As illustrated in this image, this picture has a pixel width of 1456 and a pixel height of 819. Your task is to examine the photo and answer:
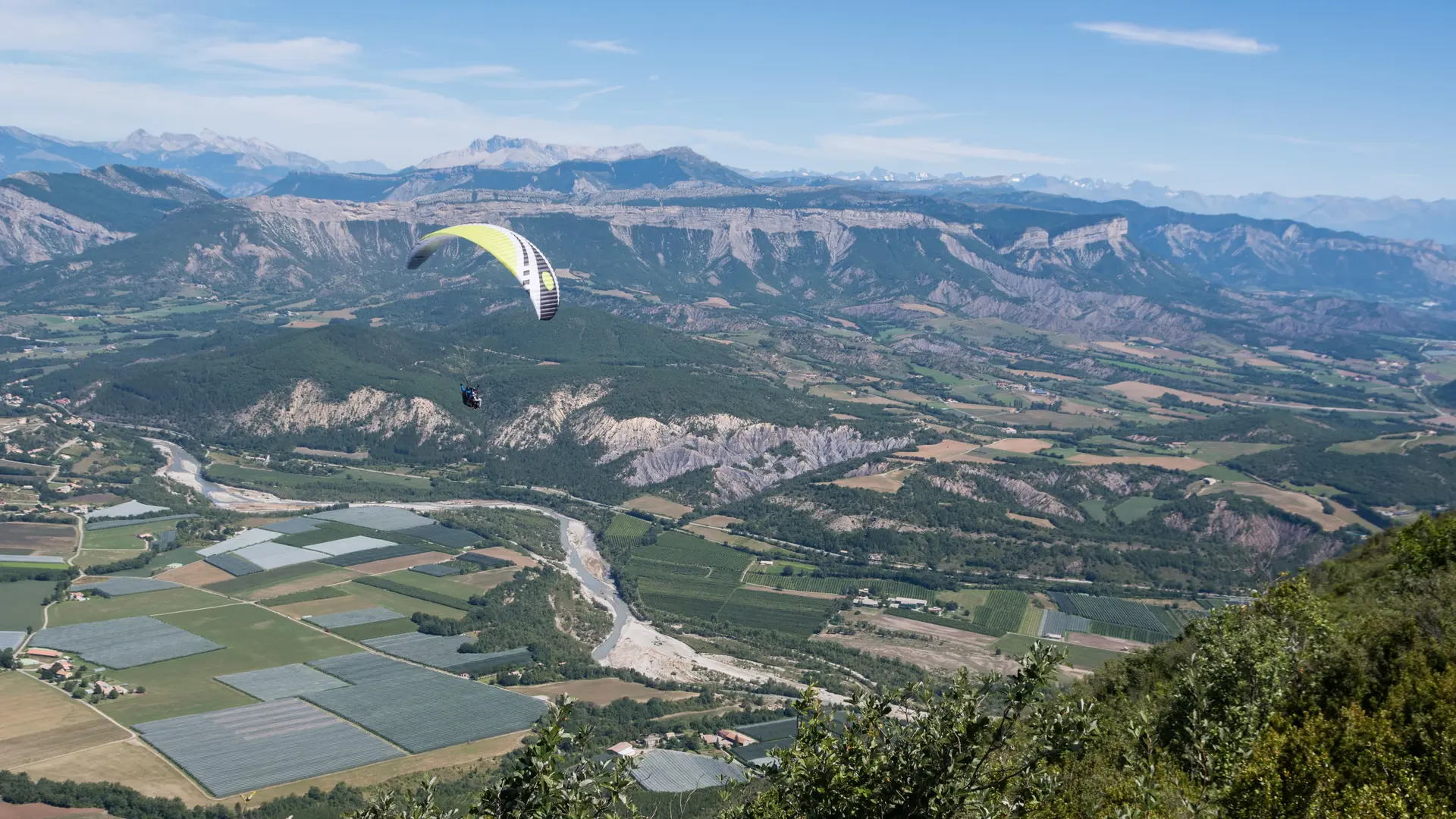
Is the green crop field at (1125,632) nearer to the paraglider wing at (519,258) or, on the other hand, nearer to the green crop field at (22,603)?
the paraglider wing at (519,258)

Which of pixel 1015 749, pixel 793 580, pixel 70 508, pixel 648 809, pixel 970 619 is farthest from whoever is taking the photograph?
pixel 70 508

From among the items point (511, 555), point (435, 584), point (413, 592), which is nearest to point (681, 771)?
point (413, 592)

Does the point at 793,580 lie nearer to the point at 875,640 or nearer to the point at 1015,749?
the point at 875,640

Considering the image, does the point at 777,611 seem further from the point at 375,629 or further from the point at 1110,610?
the point at 375,629

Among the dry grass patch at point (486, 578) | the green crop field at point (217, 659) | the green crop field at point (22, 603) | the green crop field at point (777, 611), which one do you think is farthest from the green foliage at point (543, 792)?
the green crop field at point (22, 603)

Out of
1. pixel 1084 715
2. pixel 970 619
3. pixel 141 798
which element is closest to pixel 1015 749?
pixel 1084 715

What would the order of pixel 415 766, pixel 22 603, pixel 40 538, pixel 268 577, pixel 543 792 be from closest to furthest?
pixel 543 792
pixel 415 766
pixel 22 603
pixel 268 577
pixel 40 538

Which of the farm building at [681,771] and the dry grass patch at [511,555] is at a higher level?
the farm building at [681,771]
